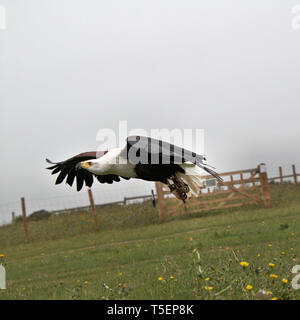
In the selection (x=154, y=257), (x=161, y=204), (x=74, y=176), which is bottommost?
(x=154, y=257)

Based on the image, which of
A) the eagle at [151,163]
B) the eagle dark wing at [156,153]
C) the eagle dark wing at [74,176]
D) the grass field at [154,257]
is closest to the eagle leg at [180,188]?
the eagle at [151,163]

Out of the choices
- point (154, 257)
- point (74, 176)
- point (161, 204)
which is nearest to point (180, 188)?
point (74, 176)

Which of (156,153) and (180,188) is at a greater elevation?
(156,153)

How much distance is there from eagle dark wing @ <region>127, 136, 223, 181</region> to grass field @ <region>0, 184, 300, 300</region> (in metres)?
0.78

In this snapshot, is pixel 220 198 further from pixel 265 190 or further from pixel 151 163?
pixel 151 163

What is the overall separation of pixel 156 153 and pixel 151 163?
0.11 metres

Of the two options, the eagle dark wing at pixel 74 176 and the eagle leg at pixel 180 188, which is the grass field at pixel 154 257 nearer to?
the eagle leg at pixel 180 188

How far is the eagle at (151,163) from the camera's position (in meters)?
2.42

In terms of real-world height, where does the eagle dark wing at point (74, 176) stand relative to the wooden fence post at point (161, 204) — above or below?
above

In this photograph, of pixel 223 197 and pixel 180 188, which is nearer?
pixel 180 188

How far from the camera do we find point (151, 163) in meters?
2.53

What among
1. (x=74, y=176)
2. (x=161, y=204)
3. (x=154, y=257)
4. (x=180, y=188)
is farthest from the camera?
(x=161, y=204)
